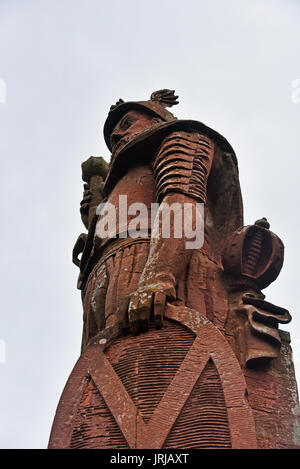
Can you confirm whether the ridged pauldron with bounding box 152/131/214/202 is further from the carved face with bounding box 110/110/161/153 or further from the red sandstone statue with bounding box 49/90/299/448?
the carved face with bounding box 110/110/161/153

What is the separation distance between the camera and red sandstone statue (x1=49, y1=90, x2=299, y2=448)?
17.8ft

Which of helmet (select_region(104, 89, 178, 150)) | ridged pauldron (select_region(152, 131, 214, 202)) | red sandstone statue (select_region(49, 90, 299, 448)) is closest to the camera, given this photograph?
red sandstone statue (select_region(49, 90, 299, 448))

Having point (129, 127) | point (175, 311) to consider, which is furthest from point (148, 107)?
point (175, 311)

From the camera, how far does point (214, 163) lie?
762cm

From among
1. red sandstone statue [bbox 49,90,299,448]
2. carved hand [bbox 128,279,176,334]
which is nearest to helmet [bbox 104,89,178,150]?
red sandstone statue [bbox 49,90,299,448]

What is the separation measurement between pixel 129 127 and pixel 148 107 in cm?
30

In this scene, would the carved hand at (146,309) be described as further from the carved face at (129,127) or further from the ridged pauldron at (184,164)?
the carved face at (129,127)

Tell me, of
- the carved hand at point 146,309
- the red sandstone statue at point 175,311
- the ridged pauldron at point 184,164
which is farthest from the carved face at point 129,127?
the carved hand at point 146,309

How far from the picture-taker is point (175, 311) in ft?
19.7

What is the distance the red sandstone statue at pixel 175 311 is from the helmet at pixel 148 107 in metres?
0.02

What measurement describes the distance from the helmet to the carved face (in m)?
0.06

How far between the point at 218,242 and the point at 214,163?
74cm
